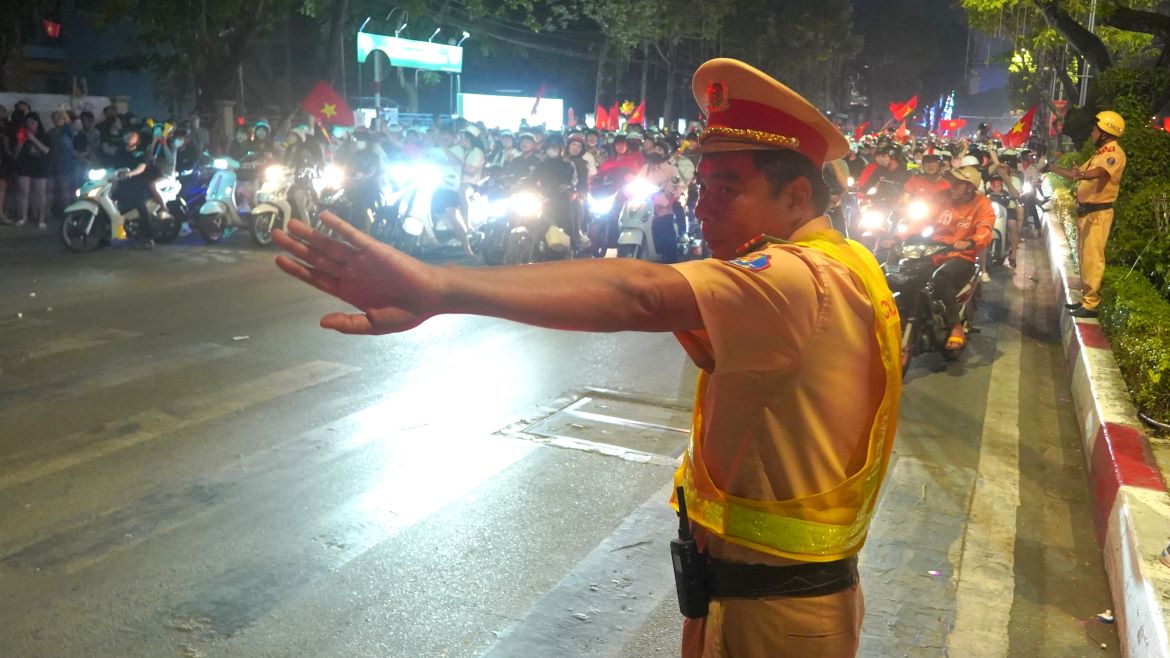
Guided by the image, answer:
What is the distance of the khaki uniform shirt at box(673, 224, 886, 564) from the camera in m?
1.55

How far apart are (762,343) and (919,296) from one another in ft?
24.6

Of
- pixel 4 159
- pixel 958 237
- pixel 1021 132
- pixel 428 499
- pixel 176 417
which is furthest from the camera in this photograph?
pixel 1021 132

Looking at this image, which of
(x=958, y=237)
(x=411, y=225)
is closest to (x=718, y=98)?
(x=958, y=237)

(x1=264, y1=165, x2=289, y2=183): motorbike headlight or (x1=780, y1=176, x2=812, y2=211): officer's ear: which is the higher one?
(x1=780, y1=176, x2=812, y2=211): officer's ear

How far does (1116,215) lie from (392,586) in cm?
1090

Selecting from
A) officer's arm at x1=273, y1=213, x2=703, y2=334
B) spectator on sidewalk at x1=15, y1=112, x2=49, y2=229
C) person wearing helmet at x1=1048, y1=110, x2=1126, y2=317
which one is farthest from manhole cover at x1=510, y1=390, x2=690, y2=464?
spectator on sidewalk at x1=15, y1=112, x2=49, y2=229

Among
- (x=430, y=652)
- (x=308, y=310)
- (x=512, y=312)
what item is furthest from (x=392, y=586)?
(x=308, y=310)

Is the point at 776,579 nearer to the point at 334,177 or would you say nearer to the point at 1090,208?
the point at 1090,208

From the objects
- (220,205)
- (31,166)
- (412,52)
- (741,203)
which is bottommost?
(220,205)

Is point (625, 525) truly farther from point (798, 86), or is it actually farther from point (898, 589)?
point (798, 86)

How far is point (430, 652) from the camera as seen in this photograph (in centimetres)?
382

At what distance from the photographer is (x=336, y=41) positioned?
27.4 m

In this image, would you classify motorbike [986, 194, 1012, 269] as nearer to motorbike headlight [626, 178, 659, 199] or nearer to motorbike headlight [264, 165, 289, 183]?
motorbike headlight [626, 178, 659, 199]

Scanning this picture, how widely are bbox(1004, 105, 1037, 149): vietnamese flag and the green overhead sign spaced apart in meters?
17.3
